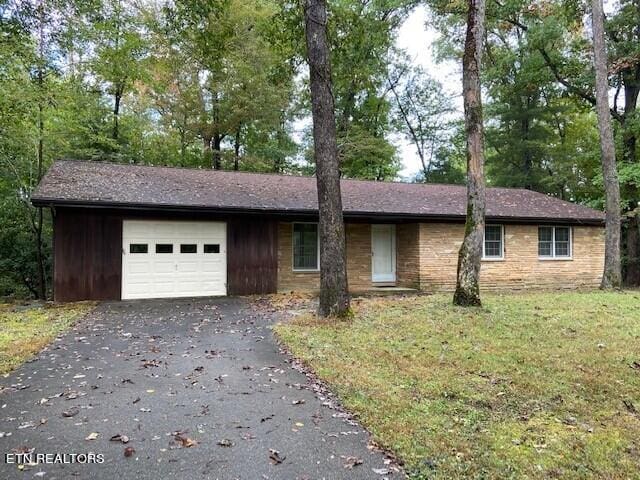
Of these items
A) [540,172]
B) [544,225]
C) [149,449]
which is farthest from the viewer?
[540,172]

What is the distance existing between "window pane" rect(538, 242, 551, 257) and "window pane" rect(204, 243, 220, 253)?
10.6 meters

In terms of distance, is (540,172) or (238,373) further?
(540,172)

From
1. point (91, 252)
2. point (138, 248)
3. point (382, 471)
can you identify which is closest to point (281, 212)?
point (138, 248)

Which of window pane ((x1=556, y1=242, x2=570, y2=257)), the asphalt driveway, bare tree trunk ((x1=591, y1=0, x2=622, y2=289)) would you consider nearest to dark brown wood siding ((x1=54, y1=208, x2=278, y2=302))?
the asphalt driveway

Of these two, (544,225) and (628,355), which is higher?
(544,225)

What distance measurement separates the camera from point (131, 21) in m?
10.5

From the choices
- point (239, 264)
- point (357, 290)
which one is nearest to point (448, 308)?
point (357, 290)

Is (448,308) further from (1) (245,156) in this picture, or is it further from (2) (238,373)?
(1) (245,156)

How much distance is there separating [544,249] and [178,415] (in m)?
14.5

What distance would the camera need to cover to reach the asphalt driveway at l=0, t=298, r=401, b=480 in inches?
118

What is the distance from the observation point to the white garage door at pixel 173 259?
11.1 m

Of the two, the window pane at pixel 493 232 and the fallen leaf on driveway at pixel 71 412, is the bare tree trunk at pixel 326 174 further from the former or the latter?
the window pane at pixel 493 232

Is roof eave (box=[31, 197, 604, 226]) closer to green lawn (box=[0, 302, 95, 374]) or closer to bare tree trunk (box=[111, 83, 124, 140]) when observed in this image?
green lawn (box=[0, 302, 95, 374])

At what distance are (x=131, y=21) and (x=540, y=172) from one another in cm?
2004
